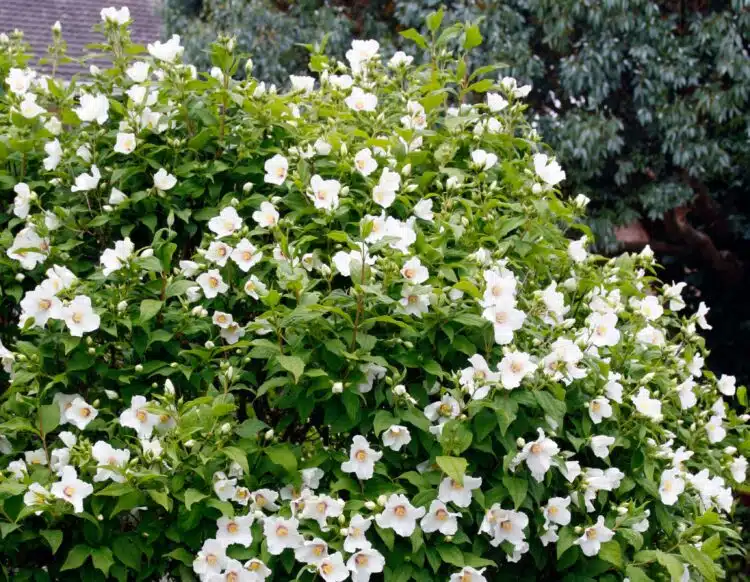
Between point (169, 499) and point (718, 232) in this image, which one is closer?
point (169, 499)

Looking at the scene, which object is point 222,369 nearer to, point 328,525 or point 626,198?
point 328,525

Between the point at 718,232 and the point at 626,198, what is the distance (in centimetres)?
108

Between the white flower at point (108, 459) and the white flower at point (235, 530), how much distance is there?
22 centimetres

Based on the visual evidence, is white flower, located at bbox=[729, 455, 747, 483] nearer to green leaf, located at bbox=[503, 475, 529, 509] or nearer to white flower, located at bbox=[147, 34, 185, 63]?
green leaf, located at bbox=[503, 475, 529, 509]

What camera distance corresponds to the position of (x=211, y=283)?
2232mm

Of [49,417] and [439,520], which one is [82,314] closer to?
[49,417]

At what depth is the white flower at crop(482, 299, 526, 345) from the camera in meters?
2.06

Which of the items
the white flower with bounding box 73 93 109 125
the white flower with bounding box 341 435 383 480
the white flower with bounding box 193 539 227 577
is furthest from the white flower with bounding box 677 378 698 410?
the white flower with bounding box 73 93 109 125

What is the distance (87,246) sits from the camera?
2420mm

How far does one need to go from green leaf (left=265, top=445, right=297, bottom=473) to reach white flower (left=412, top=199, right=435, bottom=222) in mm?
659

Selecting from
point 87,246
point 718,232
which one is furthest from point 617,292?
point 718,232

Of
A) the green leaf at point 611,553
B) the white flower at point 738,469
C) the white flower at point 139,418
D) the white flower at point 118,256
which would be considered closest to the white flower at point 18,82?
the white flower at point 118,256

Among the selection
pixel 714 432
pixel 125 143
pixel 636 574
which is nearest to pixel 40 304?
pixel 125 143

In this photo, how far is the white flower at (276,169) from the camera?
233 centimetres
